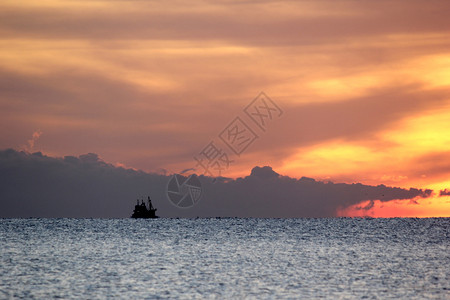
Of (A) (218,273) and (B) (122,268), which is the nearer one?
(A) (218,273)

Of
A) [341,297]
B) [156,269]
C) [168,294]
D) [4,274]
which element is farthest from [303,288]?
[4,274]

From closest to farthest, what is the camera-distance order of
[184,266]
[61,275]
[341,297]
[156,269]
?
[341,297] → [61,275] → [156,269] → [184,266]

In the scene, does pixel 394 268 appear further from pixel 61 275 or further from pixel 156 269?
pixel 61 275

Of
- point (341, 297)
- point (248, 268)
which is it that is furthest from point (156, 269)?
point (341, 297)

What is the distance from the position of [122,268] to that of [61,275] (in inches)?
357

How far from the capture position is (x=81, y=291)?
50781 mm

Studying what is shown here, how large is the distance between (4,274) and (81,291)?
16693mm

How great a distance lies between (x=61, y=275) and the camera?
207 feet

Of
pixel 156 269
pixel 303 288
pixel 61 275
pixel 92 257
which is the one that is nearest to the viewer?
pixel 303 288

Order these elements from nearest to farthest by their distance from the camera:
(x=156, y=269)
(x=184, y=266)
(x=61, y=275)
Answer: (x=61, y=275), (x=156, y=269), (x=184, y=266)

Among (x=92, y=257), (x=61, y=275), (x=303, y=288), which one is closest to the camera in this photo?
(x=303, y=288)

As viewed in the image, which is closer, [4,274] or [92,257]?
[4,274]

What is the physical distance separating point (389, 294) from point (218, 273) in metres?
21.3

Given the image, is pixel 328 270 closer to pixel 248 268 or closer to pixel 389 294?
pixel 248 268
